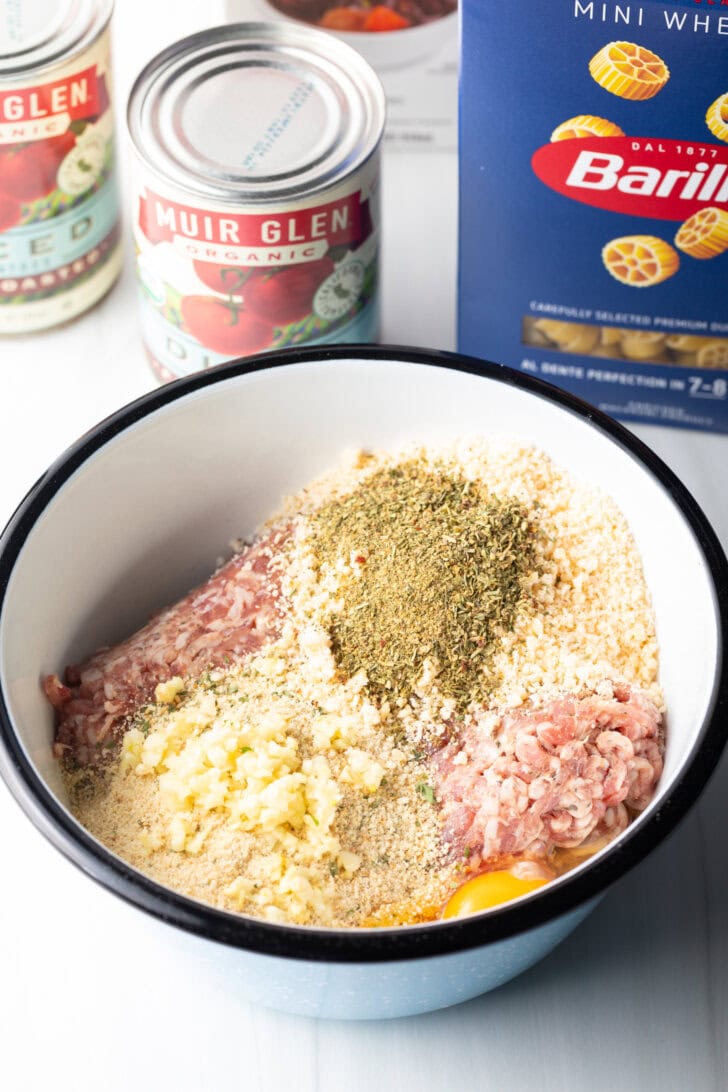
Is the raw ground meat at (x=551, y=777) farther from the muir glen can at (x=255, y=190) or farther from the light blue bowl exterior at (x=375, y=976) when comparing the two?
the muir glen can at (x=255, y=190)

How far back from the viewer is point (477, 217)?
→ 52.8 inches

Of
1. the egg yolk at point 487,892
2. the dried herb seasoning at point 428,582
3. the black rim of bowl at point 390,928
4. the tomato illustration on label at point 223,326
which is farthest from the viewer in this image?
the tomato illustration on label at point 223,326

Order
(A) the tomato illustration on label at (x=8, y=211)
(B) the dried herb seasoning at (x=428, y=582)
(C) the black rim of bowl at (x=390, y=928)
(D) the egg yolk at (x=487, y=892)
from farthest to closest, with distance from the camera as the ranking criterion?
1. (A) the tomato illustration on label at (x=8, y=211)
2. (B) the dried herb seasoning at (x=428, y=582)
3. (D) the egg yolk at (x=487, y=892)
4. (C) the black rim of bowl at (x=390, y=928)

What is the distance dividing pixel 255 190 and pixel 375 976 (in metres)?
0.70

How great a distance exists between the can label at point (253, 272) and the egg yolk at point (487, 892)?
0.59 m

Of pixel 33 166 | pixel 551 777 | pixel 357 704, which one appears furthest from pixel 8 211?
pixel 551 777

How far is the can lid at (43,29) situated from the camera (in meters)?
1.37

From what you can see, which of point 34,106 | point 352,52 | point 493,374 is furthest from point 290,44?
point 493,374

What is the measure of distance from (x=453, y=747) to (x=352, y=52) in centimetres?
69

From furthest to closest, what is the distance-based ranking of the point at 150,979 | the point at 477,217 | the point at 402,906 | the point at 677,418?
1. the point at 677,418
2. the point at 477,217
3. the point at 150,979
4. the point at 402,906

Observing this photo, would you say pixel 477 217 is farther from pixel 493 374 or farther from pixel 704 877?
pixel 704 877

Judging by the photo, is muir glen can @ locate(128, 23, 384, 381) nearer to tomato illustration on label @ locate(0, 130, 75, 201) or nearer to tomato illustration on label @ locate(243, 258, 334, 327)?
tomato illustration on label @ locate(243, 258, 334, 327)

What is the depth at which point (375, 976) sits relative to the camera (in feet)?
2.97

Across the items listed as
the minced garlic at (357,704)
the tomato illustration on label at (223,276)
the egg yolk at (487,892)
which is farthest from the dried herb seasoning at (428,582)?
the tomato illustration on label at (223,276)
